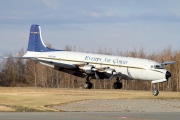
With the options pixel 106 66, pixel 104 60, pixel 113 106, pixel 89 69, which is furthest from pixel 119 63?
pixel 113 106

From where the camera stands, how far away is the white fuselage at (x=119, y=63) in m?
51.5

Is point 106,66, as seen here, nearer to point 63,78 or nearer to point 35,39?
point 35,39

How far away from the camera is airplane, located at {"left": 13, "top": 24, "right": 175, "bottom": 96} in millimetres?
51656

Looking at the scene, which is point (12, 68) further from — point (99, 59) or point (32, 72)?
point (99, 59)

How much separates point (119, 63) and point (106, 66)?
197 cm

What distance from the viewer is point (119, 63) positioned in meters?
54.2

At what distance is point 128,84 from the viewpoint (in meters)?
94.8

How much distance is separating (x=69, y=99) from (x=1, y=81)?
62999mm

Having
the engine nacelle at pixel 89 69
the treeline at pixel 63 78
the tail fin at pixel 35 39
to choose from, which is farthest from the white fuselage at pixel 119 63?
the treeline at pixel 63 78

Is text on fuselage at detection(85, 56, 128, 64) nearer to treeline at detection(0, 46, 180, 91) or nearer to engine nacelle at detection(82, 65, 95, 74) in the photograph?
engine nacelle at detection(82, 65, 95, 74)

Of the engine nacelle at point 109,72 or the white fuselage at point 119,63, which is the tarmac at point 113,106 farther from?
the engine nacelle at point 109,72

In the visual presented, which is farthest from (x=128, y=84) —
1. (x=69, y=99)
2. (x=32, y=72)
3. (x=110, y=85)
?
(x=69, y=99)

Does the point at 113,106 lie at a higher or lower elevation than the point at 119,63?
lower

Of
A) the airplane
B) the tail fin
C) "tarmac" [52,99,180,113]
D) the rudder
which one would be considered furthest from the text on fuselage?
the rudder
